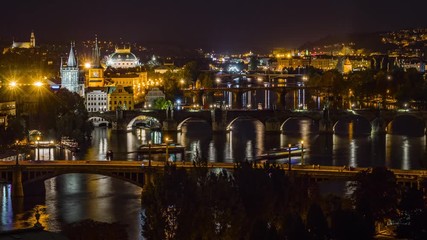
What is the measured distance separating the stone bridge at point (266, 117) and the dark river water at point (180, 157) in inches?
20.2

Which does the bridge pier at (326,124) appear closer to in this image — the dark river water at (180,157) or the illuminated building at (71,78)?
the dark river water at (180,157)

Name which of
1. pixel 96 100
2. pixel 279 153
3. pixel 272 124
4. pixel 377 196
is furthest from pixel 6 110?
pixel 377 196

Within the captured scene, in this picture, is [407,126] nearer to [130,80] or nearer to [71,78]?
[71,78]

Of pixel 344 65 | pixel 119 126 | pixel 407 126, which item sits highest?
pixel 344 65

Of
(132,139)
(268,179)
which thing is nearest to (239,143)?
(132,139)

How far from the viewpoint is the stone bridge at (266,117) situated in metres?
41.9

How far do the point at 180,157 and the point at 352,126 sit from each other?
14.0 m

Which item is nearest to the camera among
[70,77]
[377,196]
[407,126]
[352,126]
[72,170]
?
[377,196]

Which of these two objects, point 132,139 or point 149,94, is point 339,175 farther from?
point 149,94

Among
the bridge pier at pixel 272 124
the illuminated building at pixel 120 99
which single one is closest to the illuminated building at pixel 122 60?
the illuminated building at pixel 120 99

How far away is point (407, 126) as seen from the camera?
146ft

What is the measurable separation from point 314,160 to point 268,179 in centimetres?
1228

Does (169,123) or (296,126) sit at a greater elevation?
(169,123)

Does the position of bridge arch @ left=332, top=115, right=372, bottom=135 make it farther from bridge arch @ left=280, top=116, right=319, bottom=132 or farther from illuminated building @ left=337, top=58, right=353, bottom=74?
illuminated building @ left=337, top=58, right=353, bottom=74
